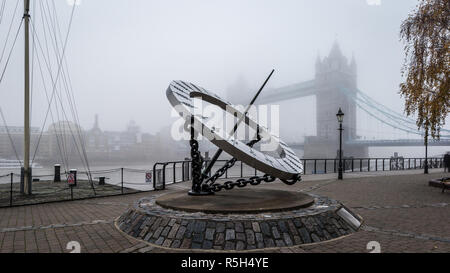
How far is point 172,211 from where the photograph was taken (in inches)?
203

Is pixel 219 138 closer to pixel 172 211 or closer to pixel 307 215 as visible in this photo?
pixel 172 211

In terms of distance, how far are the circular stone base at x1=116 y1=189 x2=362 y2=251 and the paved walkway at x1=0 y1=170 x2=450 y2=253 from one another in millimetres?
169

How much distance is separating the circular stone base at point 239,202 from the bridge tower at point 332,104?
167ft

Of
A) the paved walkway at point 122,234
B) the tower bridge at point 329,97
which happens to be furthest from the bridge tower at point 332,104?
the paved walkway at point 122,234

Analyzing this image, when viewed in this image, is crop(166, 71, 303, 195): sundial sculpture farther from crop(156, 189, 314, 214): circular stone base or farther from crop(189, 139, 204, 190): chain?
crop(156, 189, 314, 214): circular stone base

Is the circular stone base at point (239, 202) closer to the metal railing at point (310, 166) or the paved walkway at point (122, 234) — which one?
the paved walkway at point (122, 234)

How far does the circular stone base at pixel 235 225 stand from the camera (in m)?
4.30

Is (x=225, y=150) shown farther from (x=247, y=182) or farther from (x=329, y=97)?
(x=329, y=97)

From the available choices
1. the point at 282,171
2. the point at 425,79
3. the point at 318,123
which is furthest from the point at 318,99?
the point at 282,171

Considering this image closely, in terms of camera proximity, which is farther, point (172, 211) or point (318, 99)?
point (318, 99)

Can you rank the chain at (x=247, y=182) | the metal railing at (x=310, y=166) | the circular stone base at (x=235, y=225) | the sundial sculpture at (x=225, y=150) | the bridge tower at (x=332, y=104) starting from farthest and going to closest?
the bridge tower at (x=332, y=104)
the metal railing at (x=310, y=166)
the chain at (x=247, y=182)
the sundial sculpture at (x=225, y=150)
the circular stone base at (x=235, y=225)
